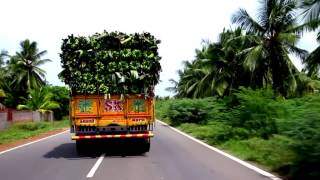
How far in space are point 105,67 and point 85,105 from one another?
1.43 meters

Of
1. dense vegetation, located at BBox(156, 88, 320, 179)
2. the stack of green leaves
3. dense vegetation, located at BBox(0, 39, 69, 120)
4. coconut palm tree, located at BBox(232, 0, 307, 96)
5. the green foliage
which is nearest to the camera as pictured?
dense vegetation, located at BBox(156, 88, 320, 179)

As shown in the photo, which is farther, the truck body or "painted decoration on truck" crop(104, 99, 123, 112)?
"painted decoration on truck" crop(104, 99, 123, 112)

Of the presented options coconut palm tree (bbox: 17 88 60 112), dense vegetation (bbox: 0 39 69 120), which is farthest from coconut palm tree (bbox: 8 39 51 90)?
coconut palm tree (bbox: 17 88 60 112)

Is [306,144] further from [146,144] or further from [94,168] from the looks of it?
[146,144]

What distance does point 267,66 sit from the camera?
35.8 meters

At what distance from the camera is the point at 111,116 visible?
1823 centimetres

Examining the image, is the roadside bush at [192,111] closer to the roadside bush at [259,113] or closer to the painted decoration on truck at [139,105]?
the roadside bush at [259,113]

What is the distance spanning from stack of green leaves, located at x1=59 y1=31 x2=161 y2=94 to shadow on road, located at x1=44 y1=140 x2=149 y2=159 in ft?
7.02

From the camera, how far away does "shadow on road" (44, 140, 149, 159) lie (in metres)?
18.5

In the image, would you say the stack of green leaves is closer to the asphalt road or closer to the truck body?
the truck body

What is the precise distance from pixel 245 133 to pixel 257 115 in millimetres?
1069

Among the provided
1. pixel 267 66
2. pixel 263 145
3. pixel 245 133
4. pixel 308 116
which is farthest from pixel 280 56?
pixel 308 116

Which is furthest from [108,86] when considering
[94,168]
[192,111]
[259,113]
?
[192,111]

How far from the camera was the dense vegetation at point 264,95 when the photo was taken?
12336mm
